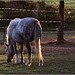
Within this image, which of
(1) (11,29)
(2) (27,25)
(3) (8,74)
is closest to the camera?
(3) (8,74)

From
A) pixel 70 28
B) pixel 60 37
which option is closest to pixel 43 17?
pixel 70 28

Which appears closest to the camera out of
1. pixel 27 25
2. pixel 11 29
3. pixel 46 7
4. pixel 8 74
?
pixel 8 74

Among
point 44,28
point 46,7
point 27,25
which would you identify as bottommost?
point 44,28

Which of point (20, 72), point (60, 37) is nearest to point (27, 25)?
point (20, 72)

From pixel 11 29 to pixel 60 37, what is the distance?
240 inches

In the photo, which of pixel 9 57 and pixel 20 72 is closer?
pixel 20 72

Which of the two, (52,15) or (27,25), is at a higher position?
(27,25)

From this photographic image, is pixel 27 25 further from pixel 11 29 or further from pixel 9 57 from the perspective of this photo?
pixel 9 57

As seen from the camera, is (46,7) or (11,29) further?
(46,7)

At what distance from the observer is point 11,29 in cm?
757

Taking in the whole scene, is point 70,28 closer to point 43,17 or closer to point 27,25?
point 43,17

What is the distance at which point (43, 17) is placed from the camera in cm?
2073

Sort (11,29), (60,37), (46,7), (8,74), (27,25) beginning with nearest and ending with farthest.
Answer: (8,74) → (27,25) → (11,29) → (60,37) → (46,7)

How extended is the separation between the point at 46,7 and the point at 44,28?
7.41ft
